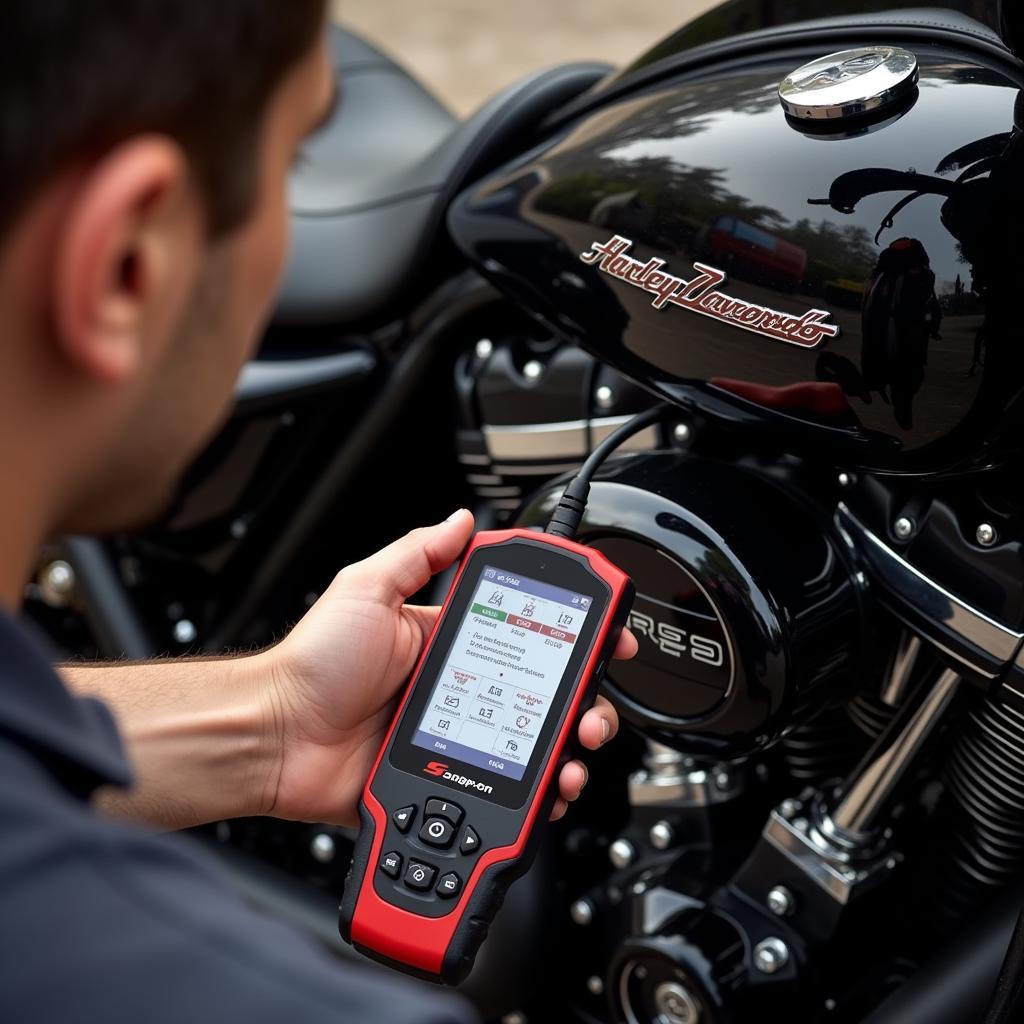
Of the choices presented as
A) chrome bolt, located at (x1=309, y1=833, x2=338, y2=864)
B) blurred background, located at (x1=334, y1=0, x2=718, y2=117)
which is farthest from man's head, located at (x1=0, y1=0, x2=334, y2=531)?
blurred background, located at (x1=334, y1=0, x2=718, y2=117)

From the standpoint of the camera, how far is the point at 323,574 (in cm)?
144

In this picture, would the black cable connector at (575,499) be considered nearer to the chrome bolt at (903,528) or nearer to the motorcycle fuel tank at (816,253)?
the motorcycle fuel tank at (816,253)

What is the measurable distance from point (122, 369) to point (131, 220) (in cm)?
5

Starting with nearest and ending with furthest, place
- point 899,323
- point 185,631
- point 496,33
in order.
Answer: point 899,323 < point 185,631 < point 496,33

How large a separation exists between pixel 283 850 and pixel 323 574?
0.28 m

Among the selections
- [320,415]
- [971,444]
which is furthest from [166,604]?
[971,444]

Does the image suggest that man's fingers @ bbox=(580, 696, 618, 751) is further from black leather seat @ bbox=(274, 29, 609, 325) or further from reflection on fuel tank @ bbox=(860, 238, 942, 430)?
black leather seat @ bbox=(274, 29, 609, 325)

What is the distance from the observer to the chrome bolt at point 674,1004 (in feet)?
3.61

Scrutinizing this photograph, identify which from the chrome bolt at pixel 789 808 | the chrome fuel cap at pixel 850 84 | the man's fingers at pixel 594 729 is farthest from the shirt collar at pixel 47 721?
the chrome bolt at pixel 789 808

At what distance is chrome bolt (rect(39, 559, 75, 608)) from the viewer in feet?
5.26

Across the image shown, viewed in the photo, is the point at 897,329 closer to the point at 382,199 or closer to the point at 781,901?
the point at 781,901

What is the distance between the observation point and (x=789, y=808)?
3.59ft

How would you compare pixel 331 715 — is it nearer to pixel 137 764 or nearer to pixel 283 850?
pixel 137 764

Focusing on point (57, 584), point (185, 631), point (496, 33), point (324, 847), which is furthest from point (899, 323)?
point (496, 33)
